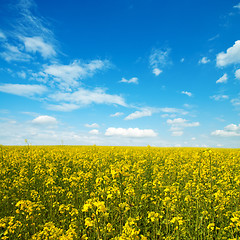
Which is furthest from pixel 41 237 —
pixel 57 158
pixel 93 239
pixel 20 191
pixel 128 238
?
pixel 57 158

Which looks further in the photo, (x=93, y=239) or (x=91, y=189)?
(x=91, y=189)

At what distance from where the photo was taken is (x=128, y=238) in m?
2.72

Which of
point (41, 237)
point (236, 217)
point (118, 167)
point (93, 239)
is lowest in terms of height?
point (93, 239)

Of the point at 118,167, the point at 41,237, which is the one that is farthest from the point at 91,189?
the point at 118,167

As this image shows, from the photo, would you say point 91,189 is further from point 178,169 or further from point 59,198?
point 178,169

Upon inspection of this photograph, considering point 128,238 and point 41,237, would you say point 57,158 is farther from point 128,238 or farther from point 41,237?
point 128,238

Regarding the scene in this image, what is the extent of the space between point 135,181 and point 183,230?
2.23 metres

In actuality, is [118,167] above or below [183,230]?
above

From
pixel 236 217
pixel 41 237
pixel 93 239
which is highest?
pixel 236 217

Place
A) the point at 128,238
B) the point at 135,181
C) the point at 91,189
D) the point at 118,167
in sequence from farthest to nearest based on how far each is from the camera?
the point at 91,189, the point at 135,181, the point at 118,167, the point at 128,238

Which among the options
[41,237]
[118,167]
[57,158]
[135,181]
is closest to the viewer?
[118,167]

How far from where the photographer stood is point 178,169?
10.1 meters

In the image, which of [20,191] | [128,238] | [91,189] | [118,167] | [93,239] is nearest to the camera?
[128,238]

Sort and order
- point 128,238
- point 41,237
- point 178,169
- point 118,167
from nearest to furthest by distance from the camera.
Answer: point 128,238, point 118,167, point 41,237, point 178,169
